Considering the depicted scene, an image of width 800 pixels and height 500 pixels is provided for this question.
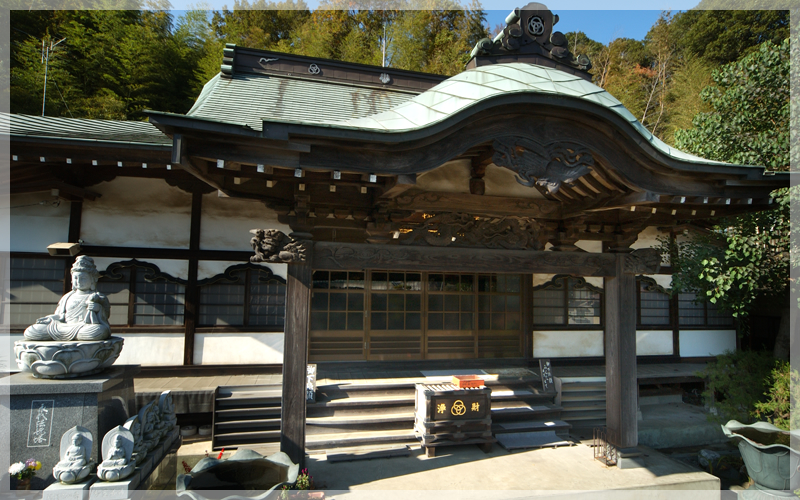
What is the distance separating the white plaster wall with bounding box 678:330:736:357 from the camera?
33.5 feet

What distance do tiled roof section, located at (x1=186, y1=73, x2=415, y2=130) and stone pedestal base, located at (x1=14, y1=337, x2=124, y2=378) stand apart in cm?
388

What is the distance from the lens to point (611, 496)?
510 centimetres

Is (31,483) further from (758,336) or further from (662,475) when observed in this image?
Answer: (758,336)

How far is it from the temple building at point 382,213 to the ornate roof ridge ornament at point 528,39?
3 centimetres

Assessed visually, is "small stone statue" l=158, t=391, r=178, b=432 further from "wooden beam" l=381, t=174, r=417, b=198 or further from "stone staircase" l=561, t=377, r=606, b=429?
"stone staircase" l=561, t=377, r=606, b=429

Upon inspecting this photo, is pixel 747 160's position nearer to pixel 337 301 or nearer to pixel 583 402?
pixel 583 402

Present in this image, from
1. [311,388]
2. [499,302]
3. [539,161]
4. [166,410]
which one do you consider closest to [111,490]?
[166,410]

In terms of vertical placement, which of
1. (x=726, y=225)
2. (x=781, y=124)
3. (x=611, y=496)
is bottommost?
(x=611, y=496)

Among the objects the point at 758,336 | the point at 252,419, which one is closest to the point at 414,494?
Result: the point at 252,419

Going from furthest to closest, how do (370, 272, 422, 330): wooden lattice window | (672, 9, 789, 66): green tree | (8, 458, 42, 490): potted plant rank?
(672, 9, 789, 66): green tree → (370, 272, 422, 330): wooden lattice window → (8, 458, 42, 490): potted plant

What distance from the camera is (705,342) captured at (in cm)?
1035

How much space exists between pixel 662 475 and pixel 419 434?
3252 millimetres

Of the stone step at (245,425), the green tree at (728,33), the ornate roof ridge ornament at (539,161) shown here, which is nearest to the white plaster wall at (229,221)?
the stone step at (245,425)

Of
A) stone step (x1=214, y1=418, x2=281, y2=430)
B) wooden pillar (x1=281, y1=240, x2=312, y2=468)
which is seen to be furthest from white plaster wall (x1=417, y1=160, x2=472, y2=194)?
stone step (x1=214, y1=418, x2=281, y2=430)
